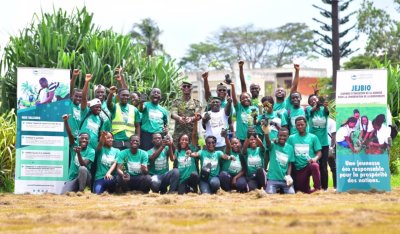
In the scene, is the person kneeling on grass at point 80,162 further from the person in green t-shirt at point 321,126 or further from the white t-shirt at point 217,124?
the person in green t-shirt at point 321,126

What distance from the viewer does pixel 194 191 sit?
11.1 m

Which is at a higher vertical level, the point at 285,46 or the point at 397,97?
the point at 285,46

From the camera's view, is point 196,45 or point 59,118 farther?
point 196,45

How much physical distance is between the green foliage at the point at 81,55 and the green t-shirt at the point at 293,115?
3.81 m

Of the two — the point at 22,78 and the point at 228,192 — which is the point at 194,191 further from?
the point at 22,78

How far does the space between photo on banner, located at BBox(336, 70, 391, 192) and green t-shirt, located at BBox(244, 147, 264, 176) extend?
1038 mm

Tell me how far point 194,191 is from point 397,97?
541 cm

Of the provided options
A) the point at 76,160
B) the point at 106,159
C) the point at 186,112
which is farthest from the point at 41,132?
the point at 186,112

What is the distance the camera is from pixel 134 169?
1100cm

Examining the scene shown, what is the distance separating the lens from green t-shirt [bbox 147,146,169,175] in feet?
36.5

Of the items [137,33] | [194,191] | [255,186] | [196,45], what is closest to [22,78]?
[194,191]

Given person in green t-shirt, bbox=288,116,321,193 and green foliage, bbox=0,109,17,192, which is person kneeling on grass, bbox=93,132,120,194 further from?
person in green t-shirt, bbox=288,116,321,193

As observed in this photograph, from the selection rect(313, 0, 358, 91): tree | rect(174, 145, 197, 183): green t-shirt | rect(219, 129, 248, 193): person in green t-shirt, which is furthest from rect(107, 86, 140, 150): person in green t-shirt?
rect(313, 0, 358, 91): tree

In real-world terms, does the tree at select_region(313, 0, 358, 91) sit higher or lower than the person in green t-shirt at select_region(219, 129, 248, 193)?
higher
